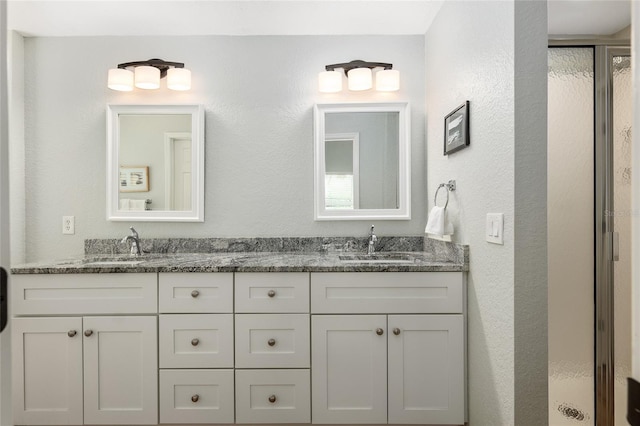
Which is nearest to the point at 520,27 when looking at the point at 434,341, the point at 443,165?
the point at 443,165

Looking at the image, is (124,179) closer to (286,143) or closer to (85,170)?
(85,170)

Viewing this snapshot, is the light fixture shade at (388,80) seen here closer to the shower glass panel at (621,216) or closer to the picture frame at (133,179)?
the shower glass panel at (621,216)

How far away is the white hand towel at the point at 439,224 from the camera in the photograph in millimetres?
2002

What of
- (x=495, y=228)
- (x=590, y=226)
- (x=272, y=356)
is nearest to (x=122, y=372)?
(x=272, y=356)

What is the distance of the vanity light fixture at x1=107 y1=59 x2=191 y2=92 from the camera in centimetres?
235

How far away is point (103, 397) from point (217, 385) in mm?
559

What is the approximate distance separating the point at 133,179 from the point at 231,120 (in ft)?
2.40

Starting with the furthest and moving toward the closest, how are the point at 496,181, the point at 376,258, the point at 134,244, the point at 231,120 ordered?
the point at 231,120 < the point at 134,244 < the point at 376,258 < the point at 496,181

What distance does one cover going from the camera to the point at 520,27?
137cm

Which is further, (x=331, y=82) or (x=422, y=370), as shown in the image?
(x=331, y=82)

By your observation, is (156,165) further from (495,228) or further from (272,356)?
(495,228)

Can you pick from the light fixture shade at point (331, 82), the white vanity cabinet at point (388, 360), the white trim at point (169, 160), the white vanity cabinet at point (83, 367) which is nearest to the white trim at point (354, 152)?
the light fixture shade at point (331, 82)

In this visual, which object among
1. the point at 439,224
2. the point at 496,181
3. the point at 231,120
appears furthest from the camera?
the point at 231,120

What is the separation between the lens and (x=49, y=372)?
1861 mm
